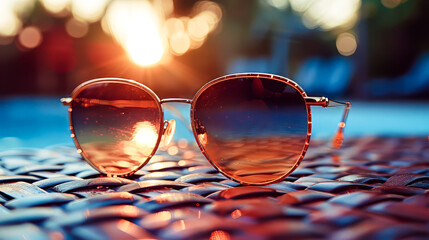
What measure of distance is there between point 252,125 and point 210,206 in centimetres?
24

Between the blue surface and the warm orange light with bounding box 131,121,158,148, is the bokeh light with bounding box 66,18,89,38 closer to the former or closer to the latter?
the blue surface

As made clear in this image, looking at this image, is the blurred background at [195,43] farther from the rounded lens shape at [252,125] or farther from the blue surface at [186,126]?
the rounded lens shape at [252,125]

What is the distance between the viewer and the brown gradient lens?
600mm

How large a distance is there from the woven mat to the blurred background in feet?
22.0

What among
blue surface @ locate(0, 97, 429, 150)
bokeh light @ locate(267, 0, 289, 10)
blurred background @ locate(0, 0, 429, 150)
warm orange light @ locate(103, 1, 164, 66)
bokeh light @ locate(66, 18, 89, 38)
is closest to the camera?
blue surface @ locate(0, 97, 429, 150)

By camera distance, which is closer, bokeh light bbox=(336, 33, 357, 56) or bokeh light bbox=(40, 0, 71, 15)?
bokeh light bbox=(40, 0, 71, 15)

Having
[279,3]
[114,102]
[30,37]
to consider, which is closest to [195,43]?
[279,3]

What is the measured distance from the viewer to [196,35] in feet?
28.1

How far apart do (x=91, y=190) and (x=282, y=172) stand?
28 centimetres

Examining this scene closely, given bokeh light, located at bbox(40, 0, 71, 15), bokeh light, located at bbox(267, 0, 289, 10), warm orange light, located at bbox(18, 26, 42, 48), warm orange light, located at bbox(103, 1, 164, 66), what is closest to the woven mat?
warm orange light, located at bbox(103, 1, 164, 66)

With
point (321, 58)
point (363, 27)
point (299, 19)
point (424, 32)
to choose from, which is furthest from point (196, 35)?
point (424, 32)

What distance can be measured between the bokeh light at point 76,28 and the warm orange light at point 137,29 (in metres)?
0.63

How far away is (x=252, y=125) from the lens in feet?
1.90

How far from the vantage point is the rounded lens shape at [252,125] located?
1.76ft
